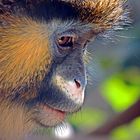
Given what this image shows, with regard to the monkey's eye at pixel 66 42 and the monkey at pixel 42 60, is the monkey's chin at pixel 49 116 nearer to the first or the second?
the monkey at pixel 42 60

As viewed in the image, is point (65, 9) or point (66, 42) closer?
point (65, 9)

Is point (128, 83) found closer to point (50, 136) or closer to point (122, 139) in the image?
point (122, 139)

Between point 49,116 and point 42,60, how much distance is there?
29 cm

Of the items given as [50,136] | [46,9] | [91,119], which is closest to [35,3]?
[46,9]

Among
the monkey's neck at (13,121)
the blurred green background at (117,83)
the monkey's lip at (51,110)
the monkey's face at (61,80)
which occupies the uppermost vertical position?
the monkey's face at (61,80)

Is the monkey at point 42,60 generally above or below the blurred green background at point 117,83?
above

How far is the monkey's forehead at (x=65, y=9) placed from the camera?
4.35 metres

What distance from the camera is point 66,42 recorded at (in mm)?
4582

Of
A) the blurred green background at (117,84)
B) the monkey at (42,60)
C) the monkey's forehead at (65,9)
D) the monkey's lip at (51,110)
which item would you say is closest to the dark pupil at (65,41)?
the monkey at (42,60)

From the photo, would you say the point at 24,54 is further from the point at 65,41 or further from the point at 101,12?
the point at 101,12

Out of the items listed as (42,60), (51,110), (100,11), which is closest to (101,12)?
(100,11)

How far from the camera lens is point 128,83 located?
722 centimetres

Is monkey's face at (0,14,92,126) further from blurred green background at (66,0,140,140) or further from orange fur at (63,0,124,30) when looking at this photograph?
blurred green background at (66,0,140,140)

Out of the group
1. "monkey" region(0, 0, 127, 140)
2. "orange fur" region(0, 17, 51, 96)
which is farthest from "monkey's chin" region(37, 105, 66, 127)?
"orange fur" region(0, 17, 51, 96)
